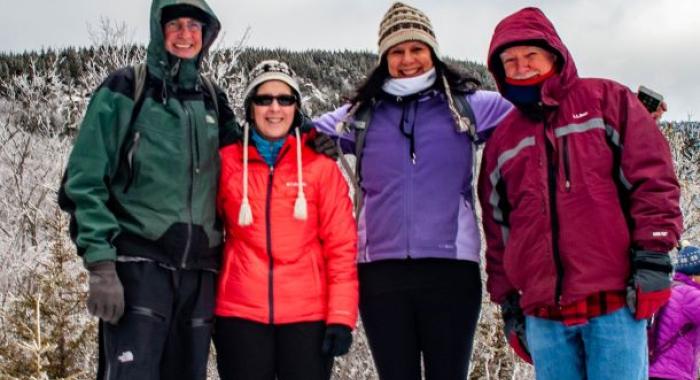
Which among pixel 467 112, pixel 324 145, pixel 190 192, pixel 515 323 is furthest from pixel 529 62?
pixel 190 192

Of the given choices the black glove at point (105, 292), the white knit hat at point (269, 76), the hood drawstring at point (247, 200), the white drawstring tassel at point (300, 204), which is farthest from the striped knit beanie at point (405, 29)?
the black glove at point (105, 292)

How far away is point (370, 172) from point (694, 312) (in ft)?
6.71

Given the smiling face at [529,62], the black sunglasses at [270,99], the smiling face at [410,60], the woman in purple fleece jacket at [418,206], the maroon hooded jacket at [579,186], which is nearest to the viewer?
the maroon hooded jacket at [579,186]

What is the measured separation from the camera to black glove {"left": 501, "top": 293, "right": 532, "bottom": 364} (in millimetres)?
3119

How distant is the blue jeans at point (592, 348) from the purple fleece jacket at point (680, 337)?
1.39m

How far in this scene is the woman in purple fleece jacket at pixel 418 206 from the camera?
3244 mm

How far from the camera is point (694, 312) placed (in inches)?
157

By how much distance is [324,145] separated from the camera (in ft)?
11.1

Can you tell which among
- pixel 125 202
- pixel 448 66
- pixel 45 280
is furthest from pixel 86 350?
pixel 448 66

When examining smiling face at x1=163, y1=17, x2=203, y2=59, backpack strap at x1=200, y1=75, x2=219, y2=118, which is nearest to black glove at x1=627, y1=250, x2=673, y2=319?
backpack strap at x1=200, y1=75, x2=219, y2=118

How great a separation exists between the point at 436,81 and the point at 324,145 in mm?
628

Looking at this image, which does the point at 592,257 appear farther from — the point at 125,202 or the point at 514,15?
the point at 125,202

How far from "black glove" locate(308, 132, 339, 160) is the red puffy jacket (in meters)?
0.04

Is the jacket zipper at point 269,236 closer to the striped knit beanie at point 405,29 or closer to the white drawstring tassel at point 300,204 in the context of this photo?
the white drawstring tassel at point 300,204
